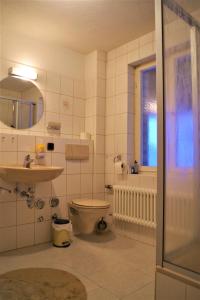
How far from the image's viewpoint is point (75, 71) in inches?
126

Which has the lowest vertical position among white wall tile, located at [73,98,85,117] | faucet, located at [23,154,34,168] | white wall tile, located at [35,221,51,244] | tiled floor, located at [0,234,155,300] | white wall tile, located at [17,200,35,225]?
tiled floor, located at [0,234,155,300]

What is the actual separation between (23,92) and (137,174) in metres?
1.55

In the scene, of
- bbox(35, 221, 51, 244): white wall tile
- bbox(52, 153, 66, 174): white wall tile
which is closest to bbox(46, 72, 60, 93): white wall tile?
bbox(52, 153, 66, 174): white wall tile

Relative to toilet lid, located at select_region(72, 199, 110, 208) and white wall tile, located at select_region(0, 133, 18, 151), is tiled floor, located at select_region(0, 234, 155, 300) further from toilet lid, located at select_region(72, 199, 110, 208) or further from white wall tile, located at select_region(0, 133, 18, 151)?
white wall tile, located at select_region(0, 133, 18, 151)

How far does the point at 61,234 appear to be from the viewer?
252 cm

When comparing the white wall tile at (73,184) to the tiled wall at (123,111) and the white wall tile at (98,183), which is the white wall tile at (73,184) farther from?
the tiled wall at (123,111)

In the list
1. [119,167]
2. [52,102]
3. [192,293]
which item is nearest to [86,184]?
[119,167]

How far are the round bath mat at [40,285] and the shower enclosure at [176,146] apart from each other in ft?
2.27

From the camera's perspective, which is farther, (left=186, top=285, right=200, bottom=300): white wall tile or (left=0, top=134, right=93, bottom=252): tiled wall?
(left=0, top=134, right=93, bottom=252): tiled wall

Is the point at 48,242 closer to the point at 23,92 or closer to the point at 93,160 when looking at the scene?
the point at 93,160

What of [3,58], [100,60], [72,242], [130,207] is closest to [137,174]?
[130,207]

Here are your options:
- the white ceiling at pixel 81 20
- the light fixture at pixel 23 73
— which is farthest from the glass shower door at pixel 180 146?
the light fixture at pixel 23 73

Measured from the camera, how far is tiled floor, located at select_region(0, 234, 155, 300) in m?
1.71

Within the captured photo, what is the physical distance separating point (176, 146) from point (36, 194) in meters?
1.70
